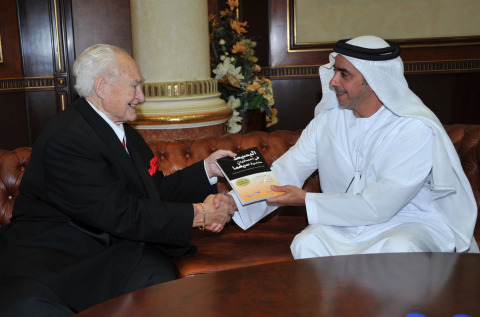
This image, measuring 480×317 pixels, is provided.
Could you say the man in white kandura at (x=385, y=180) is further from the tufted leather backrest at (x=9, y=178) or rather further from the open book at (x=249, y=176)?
the tufted leather backrest at (x=9, y=178)

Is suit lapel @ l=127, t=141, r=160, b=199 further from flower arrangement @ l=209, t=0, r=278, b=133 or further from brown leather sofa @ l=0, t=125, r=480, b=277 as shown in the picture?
flower arrangement @ l=209, t=0, r=278, b=133

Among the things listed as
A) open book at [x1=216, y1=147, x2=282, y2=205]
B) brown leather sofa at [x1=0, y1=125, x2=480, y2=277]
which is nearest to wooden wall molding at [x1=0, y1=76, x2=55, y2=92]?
brown leather sofa at [x1=0, y1=125, x2=480, y2=277]

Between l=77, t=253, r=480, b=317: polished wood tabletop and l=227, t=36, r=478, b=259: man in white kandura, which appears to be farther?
l=227, t=36, r=478, b=259: man in white kandura

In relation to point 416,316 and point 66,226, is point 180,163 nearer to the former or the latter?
point 66,226

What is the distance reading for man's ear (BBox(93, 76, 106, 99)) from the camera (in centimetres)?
265

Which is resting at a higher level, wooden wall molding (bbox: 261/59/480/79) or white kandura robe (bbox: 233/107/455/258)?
wooden wall molding (bbox: 261/59/480/79)

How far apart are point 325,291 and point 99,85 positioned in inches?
59.4

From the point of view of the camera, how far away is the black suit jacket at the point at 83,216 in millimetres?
2467

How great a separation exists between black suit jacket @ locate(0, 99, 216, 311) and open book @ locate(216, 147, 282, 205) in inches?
12.2

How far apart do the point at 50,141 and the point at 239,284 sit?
47.4 inches

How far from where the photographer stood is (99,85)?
105 inches

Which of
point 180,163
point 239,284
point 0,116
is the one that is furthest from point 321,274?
point 0,116

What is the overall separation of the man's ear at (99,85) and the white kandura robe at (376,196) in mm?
1153

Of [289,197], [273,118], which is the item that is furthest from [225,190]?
[273,118]
